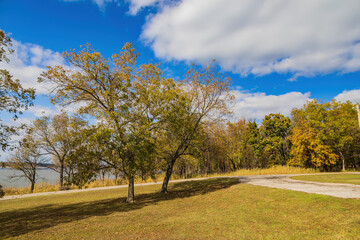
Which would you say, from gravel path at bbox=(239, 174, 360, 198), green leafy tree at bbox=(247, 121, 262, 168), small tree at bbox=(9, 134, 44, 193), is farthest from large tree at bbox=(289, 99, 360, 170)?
small tree at bbox=(9, 134, 44, 193)

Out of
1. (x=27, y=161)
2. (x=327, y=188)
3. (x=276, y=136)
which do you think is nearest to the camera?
(x=327, y=188)

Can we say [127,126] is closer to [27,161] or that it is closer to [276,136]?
[27,161]

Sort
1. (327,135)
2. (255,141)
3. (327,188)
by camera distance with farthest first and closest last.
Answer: (255,141), (327,135), (327,188)

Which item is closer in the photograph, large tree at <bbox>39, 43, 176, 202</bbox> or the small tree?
large tree at <bbox>39, 43, 176, 202</bbox>

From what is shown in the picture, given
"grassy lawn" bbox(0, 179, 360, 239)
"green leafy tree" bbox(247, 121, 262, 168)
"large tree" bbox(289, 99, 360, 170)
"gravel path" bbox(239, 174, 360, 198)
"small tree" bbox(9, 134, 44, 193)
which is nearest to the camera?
"grassy lawn" bbox(0, 179, 360, 239)

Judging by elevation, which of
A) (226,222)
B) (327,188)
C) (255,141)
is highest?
(255,141)

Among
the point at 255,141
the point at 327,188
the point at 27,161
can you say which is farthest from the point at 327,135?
the point at 27,161

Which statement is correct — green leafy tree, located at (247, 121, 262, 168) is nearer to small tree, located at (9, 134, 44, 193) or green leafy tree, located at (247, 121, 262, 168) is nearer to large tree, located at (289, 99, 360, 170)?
large tree, located at (289, 99, 360, 170)

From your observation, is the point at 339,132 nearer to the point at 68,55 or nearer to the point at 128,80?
the point at 128,80

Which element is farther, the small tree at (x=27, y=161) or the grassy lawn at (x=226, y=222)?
the small tree at (x=27, y=161)

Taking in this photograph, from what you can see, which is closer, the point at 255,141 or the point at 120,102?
the point at 120,102

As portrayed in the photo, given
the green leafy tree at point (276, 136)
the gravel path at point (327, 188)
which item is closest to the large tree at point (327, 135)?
the green leafy tree at point (276, 136)

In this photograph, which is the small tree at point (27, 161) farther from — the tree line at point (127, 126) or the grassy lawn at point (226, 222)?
the grassy lawn at point (226, 222)

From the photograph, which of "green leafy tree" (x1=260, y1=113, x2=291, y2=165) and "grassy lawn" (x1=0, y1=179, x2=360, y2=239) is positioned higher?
"green leafy tree" (x1=260, y1=113, x2=291, y2=165)
